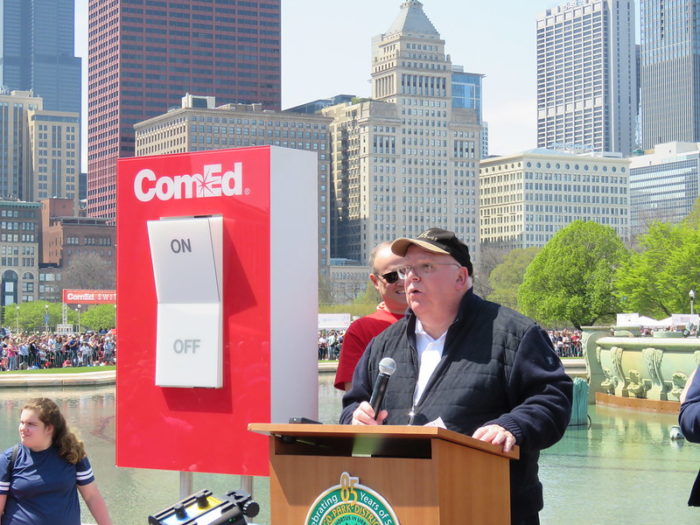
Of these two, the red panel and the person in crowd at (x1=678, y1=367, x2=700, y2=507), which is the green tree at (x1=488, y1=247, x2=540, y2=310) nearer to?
the red panel

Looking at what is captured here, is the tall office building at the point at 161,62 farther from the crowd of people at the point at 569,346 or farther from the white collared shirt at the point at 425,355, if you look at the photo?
the white collared shirt at the point at 425,355

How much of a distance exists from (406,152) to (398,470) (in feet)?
584

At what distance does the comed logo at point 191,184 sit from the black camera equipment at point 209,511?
165cm

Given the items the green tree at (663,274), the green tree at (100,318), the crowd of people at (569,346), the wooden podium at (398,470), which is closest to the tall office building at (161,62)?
the green tree at (100,318)

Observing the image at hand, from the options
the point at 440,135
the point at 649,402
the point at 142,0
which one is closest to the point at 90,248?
the point at 142,0

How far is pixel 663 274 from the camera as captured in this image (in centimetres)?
5675

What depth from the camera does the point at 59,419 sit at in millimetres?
5895

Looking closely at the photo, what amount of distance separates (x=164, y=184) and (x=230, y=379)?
1153 mm

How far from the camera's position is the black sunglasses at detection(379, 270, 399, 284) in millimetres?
5906

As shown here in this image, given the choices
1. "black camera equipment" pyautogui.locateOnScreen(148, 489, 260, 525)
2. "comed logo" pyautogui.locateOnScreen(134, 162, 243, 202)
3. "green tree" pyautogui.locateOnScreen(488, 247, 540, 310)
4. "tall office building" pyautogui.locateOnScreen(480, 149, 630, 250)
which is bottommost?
"black camera equipment" pyautogui.locateOnScreen(148, 489, 260, 525)

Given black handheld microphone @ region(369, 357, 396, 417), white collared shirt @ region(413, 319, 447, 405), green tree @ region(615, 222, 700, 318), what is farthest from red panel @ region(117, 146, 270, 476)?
green tree @ region(615, 222, 700, 318)

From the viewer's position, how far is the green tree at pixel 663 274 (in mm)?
56188

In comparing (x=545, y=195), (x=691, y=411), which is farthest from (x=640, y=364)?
(x=545, y=195)

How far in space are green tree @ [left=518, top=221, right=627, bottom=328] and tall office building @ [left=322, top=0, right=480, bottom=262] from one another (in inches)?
4082
